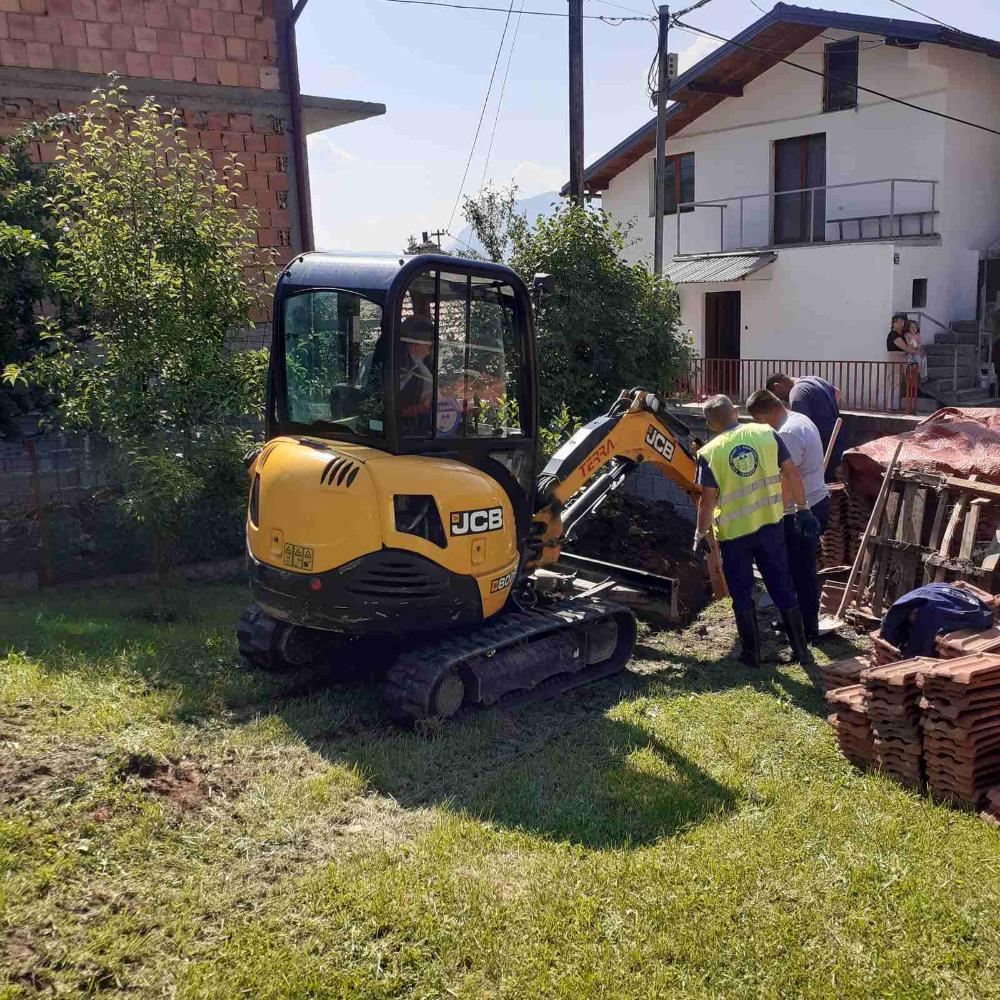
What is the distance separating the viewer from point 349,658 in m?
7.20

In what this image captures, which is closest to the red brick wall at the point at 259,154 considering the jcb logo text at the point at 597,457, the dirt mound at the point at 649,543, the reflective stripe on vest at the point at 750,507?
the dirt mound at the point at 649,543

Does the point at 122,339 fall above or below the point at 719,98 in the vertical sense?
below

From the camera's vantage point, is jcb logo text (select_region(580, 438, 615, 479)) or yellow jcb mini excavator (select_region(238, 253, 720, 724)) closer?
yellow jcb mini excavator (select_region(238, 253, 720, 724))

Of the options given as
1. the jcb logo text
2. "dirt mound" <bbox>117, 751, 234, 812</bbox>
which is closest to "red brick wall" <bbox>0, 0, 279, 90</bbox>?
the jcb logo text

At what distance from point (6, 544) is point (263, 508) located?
191 inches

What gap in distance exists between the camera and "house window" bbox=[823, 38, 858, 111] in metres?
19.9

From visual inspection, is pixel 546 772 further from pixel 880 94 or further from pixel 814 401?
pixel 880 94

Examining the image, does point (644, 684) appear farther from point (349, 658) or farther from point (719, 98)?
point (719, 98)

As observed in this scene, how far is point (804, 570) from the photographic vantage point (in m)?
7.43

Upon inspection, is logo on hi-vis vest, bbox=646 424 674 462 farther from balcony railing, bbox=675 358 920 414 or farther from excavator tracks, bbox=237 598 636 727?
balcony railing, bbox=675 358 920 414

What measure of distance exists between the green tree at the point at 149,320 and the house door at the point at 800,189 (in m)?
15.8

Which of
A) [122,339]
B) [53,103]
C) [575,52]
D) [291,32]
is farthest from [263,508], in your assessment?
[575,52]

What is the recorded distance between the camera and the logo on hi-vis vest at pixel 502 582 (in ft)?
20.5

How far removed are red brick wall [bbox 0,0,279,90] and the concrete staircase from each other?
12.4 m
